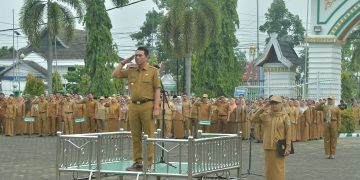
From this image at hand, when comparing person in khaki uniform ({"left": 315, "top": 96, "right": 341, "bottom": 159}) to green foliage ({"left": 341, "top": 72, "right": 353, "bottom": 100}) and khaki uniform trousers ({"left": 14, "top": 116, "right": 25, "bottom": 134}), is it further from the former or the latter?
green foliage ({"left": 341, "top": 72, "right": 353, "bottom": 100})

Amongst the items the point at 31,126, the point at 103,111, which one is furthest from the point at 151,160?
the point at 31,126

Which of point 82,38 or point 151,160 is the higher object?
point 82,38

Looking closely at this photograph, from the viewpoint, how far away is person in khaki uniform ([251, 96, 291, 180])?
1341 cm

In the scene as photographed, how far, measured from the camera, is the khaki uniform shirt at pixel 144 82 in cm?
1262

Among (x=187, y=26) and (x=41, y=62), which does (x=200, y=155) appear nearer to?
(x=187, y=26)

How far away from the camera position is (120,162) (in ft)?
45.9

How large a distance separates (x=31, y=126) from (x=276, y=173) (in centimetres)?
2161

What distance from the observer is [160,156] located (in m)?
13.7

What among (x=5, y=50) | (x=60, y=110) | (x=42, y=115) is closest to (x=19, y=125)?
(x=42, y=115)

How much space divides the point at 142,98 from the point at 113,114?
17858 mm

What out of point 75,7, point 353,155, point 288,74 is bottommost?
point 353,155

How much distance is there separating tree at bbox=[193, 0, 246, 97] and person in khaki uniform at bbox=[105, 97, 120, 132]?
19.7m

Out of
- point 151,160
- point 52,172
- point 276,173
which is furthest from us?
point 52,172

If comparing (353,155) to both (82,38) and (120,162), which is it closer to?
(120,162)
